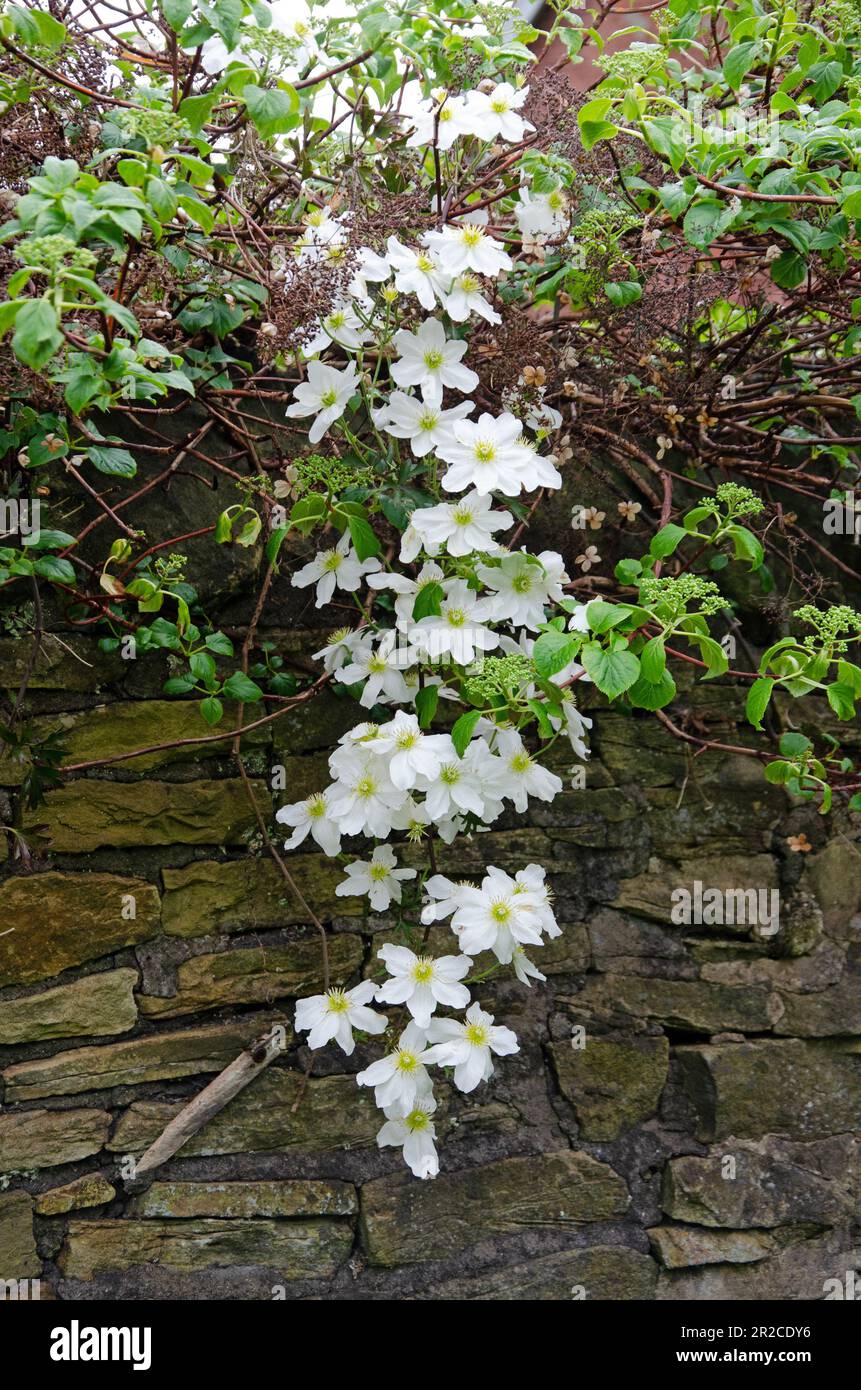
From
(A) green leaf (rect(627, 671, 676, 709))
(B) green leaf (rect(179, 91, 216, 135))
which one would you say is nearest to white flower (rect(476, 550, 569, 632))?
(A) green leaf (rect(627, 671, 676, 709))

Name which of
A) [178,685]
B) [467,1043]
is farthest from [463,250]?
[467,1043]

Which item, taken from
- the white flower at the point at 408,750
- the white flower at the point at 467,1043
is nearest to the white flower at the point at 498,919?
the white flower at the point at 467,1043

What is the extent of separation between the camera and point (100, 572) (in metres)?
1.95

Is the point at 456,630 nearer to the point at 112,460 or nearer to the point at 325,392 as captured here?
the point at 325,392

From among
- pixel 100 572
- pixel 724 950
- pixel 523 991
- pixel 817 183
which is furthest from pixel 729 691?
pixel 100 572

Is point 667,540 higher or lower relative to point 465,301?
lower

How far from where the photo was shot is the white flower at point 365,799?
1.73 metres

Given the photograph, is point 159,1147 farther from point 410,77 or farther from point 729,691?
point 410,77

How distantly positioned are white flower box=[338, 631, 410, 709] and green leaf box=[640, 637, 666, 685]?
0.43 m

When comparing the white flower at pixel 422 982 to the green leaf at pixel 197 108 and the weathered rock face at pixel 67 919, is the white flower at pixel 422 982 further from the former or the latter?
the green leaf at pixel 197 108

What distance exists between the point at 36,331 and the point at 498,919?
3.61 feet

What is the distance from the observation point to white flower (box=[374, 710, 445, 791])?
1.61m

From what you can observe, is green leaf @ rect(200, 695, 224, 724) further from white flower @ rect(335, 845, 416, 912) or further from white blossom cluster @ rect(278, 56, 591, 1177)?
white flower @ rect(335, 845, 416, 912)

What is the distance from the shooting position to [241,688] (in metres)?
1.92
